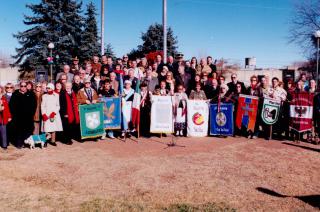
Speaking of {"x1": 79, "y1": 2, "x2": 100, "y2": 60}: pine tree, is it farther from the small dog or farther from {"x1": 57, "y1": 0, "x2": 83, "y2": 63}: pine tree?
the small dog

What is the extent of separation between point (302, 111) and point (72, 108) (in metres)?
6.81

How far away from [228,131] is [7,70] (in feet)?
121

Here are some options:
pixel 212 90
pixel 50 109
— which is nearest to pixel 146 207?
pixel 50 109

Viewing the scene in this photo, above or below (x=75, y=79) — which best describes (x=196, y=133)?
below

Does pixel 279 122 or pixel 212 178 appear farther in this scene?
pixel 279 122

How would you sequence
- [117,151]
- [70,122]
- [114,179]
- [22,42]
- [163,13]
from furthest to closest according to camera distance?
[22,42], [163,13], [70,122], [117,151], [114,179]

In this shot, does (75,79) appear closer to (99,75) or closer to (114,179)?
(99,75)

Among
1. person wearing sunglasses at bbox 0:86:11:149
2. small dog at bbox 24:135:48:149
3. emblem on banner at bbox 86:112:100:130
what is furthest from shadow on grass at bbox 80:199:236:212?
person wearing sunglasses at bbox 0:86:11:149

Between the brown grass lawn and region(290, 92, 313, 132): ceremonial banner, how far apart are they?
668mm

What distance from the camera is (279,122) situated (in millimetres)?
11133

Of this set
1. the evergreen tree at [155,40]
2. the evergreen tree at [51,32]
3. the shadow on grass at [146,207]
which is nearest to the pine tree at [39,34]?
the evergreen tree at [51,32]

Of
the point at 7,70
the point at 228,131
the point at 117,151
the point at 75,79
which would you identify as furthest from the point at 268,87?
the point at 7,70

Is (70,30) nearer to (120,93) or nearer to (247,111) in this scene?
(120,93)

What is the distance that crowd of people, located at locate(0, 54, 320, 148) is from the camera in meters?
9.59
